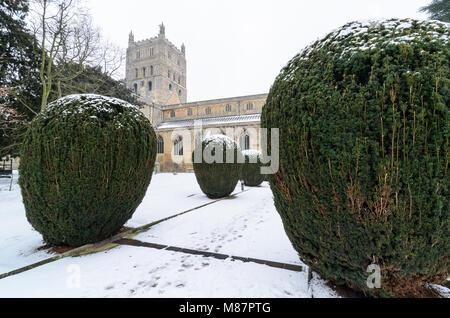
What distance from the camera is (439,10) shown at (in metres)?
14.4

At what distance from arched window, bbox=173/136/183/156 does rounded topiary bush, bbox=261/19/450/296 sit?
97.5ft

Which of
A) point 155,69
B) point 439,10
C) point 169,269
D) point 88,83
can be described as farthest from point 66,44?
point 155,69

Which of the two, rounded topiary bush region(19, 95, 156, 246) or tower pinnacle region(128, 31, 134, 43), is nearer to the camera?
rounded topiary bush region(19, 95, 156, 246)

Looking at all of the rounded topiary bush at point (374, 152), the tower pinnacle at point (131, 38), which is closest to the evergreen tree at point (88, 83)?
the rounded topiary bush at point (374, 152)

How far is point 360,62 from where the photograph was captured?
1733mm

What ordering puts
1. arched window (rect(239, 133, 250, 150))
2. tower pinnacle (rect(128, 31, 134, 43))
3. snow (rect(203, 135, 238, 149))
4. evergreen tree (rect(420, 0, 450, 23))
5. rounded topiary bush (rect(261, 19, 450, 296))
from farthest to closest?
tower pinnacle (rect(128, 31, 134, 43)), arched window (rect(239, 133, 250, 150)), evergreen tree (rect(420, 0, 450, 23)), snow (rect(203, 135, 238, 149)), rounded topiary bush (rect(261, 19, 450, 296))

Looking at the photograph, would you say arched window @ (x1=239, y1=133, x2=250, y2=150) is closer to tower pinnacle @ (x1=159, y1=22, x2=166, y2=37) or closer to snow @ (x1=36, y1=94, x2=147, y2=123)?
snow @ (x1=36, y1=94, x2=147, y2=123)

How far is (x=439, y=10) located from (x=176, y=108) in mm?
34265

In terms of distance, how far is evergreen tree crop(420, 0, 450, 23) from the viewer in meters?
13.9

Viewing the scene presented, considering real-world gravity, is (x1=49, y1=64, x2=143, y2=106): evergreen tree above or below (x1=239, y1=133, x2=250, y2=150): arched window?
above

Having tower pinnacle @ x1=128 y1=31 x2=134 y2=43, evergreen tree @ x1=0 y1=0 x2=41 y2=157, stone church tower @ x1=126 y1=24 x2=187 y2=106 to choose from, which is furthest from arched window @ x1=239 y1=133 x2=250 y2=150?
tower pinnacle @ x1=128 y1=31 x2=134 y2=43

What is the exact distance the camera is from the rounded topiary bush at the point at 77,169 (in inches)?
117

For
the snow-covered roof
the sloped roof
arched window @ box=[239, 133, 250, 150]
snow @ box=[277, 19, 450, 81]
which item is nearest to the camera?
snow @ box=[277, 19, 450, 81]

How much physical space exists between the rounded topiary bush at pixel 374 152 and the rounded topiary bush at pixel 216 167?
19.3 feet
